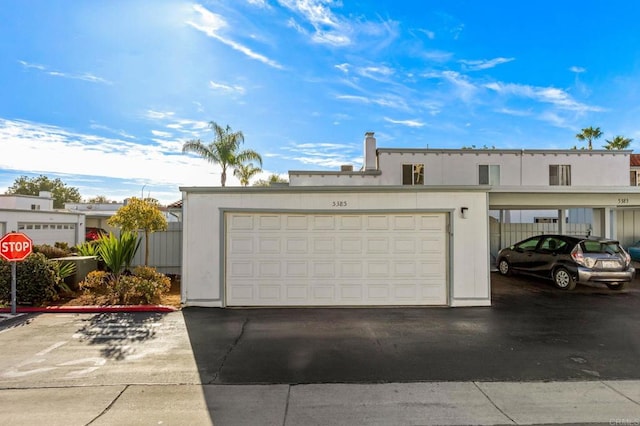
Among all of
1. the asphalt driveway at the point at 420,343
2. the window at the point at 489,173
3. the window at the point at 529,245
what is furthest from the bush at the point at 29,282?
the window at the point at 489,173

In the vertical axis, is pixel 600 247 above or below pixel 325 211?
below

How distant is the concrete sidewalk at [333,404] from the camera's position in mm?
3490

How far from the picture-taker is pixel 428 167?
1947cm

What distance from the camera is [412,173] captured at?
63.8 feet

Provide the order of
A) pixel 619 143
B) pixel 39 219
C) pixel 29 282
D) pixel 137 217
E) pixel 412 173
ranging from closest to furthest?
pixel 29 282 < pixel 137 217 < pixel 39 219 < pixel 412 173 < pixel 619 143

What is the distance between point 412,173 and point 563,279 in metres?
10.5

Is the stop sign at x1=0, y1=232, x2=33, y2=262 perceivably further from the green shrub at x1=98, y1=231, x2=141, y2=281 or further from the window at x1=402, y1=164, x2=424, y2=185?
the window at x1=402, y1=164, x2=424, y2=185

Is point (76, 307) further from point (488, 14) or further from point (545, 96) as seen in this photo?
point (545, 96)

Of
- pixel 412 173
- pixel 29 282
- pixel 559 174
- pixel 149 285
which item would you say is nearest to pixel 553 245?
pixel 412 173

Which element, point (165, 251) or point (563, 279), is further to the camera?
point (165, 251)

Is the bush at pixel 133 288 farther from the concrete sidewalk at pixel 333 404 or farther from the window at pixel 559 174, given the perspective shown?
the window at pixel 559 174

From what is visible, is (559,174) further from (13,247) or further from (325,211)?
(13,247)

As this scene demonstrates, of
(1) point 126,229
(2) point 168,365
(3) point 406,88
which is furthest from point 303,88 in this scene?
(2) point 168,365

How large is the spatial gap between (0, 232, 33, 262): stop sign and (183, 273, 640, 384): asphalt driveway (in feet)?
12.9
